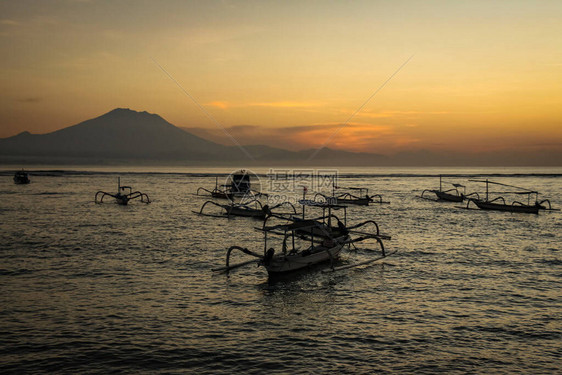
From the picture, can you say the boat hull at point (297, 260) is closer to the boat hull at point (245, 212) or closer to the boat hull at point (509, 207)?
the boat hull at point (245, 212)

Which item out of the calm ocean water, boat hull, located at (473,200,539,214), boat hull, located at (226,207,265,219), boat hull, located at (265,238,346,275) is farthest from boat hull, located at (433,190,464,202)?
boat hull, located at (265,238,346,275)

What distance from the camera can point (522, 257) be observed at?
89.2ft

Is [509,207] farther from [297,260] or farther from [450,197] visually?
[297,260]

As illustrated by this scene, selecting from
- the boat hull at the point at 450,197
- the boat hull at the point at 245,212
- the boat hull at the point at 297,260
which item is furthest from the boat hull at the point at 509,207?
the boat hull at the point at 297,260

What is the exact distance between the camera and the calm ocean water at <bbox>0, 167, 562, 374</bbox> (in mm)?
12266

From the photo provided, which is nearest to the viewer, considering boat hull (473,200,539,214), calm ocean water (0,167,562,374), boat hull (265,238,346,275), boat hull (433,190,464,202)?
calm ocean water (0,167,562,374)

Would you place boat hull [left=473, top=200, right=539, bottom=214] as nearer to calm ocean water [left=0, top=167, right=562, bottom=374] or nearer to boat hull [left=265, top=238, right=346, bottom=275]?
calm ocean water [left=0, top=167, right=562, bottom=374]

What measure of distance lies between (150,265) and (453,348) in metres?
16.5

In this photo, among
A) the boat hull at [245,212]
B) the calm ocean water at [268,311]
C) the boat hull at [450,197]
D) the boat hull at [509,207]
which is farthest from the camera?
the boat hull at [450,197]

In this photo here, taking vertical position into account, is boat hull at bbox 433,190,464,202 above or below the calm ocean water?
above

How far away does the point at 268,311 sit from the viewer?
53.7ft

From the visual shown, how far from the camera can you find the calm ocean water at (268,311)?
40.2ft

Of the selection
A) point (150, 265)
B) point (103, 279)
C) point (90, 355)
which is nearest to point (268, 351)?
point (90, 355)

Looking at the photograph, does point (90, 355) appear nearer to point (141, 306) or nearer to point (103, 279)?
point (141, 306)
